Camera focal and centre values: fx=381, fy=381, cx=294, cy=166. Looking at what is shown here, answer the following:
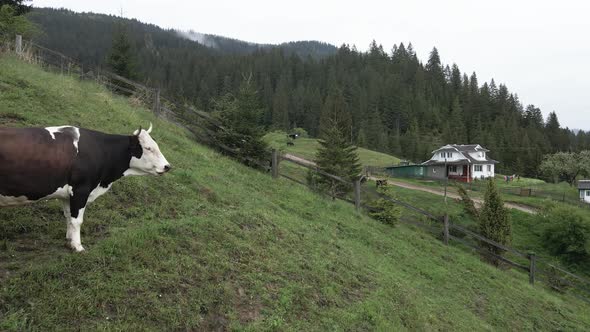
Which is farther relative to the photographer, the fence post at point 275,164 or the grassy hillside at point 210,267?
the fence post at point 275,164

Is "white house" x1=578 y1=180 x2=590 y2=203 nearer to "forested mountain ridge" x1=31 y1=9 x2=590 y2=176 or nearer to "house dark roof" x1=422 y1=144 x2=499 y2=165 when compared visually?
"house dark roof" x1=422 y1=144 x2=499 y2=165

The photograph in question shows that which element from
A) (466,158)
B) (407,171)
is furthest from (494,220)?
(466,158)

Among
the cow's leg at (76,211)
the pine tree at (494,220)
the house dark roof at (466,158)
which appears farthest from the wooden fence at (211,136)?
the house dark roof at (466,158)

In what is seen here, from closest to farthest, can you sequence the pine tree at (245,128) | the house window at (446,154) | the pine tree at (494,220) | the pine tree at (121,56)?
the pine tree at (245,128)
the pine tree at (494,220)
the pine tree at (121,56)
the house window at (446,154)

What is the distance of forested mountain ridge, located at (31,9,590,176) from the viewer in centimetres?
9200

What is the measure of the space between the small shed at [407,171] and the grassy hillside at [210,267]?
46.5 meters

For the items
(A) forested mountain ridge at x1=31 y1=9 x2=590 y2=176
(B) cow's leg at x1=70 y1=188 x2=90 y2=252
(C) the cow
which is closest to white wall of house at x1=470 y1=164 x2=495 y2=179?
(A) forested mountain ridge at x1=31 y1=9 x2=590 y2=176

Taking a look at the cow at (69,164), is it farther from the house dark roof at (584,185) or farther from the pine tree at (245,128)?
the house dark roof at (584,185)

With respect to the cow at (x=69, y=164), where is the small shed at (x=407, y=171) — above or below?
below

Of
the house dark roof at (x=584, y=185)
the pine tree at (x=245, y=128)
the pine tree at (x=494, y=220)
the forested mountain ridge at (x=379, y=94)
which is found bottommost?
the pine tree at (x=494, y=220)

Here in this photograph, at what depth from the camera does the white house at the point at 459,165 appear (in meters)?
61.8

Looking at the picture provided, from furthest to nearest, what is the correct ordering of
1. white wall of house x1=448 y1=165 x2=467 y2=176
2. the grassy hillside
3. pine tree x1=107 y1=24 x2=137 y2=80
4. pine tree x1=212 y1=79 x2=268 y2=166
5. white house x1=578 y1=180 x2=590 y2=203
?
white wall of house x1=448 y1=165 x2=467 y2=176
white house x1=578 y1=180 x2=590 y2=203
pine tree x1=107 y1=24 x2=137 y2=80
pine tree x1=212 y1=79 x2=268 y2=166
the grassy hillside

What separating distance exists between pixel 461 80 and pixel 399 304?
150m

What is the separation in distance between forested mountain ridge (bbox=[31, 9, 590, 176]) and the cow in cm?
7385
